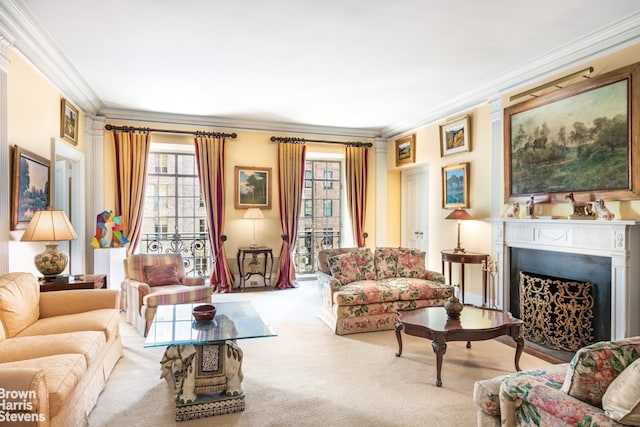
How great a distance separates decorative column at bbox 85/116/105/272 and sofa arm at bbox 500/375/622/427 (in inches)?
244

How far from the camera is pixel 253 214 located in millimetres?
6633

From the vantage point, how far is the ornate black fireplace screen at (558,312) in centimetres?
366

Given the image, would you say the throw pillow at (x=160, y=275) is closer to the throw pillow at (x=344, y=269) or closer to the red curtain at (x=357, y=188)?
the throw pillow at (x=344, y=269)

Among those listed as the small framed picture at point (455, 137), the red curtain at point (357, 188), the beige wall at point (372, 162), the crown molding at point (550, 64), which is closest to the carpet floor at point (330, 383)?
the beige wall at point (372, 162)

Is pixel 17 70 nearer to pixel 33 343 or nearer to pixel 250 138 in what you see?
pixel 33 343

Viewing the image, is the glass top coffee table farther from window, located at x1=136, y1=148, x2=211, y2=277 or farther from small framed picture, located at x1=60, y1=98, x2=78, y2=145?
window, located at x1=136, y1=148, x2=211, y2=277

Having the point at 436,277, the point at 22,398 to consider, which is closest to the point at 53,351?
the point at 22,398

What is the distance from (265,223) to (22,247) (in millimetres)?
3925

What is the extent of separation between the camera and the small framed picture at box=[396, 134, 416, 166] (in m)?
6.85

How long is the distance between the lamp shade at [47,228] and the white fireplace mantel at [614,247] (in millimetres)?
4863

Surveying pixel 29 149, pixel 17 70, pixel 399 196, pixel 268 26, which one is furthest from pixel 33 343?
pixel 399 196

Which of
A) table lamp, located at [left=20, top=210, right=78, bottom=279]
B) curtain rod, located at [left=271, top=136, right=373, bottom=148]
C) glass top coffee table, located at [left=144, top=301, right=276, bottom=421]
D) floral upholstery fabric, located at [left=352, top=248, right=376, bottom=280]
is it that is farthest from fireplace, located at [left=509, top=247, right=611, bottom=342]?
table lamp, located at [left=20, top=210, right=78, bottom=279]

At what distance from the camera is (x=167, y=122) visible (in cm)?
648

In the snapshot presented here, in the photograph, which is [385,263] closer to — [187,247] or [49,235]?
[49,235]
